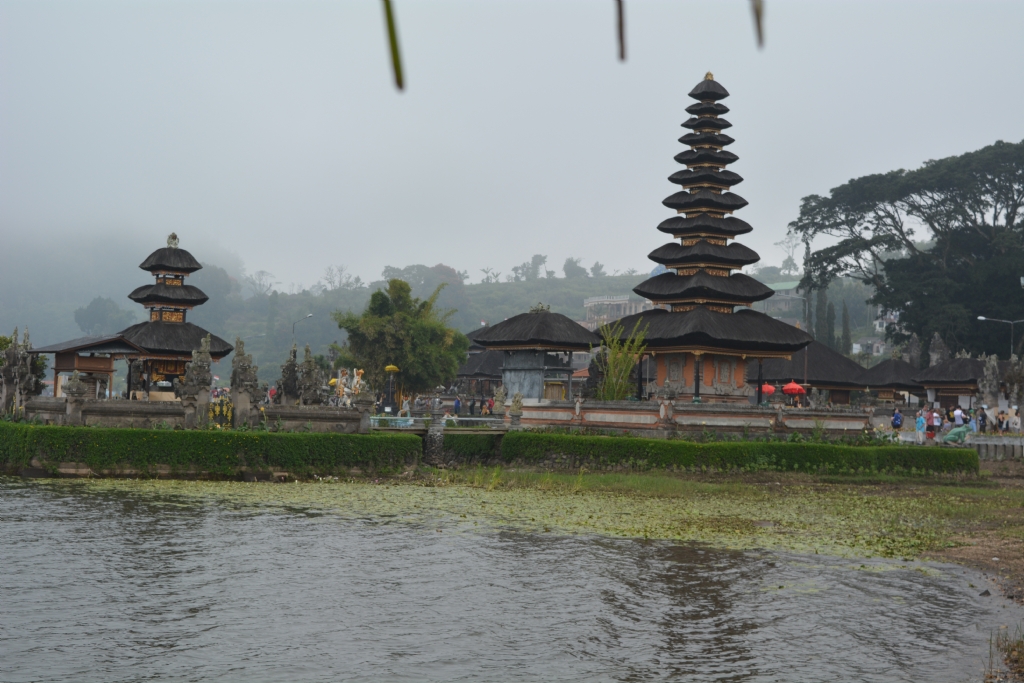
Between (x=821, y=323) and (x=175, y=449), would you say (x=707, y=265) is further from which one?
(x=821, y=323)

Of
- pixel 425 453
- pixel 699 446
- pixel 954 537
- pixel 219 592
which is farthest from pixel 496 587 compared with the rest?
pixel 425 453

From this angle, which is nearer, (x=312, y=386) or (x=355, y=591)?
(x=355, y=591)

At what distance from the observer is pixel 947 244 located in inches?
2943

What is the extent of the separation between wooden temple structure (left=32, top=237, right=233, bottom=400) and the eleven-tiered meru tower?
20467mm

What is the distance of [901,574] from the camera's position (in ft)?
62.8

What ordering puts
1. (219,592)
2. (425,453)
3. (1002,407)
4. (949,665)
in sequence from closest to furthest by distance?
(949,665), (219,592), (425,453), (1002,407)

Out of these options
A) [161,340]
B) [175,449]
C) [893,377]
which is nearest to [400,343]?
[161,340]

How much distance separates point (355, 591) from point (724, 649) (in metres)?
6.22

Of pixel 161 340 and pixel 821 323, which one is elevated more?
pixel 821 323

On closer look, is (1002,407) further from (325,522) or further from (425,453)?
(325,522)

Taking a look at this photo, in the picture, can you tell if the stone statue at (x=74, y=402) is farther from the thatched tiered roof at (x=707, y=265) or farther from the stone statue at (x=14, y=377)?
the thatched tiered roof at (x=707, y=265)

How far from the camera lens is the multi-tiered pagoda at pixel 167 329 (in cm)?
4769

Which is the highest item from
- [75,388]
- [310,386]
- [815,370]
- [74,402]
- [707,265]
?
[707,265]

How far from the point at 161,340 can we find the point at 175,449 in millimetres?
17569
